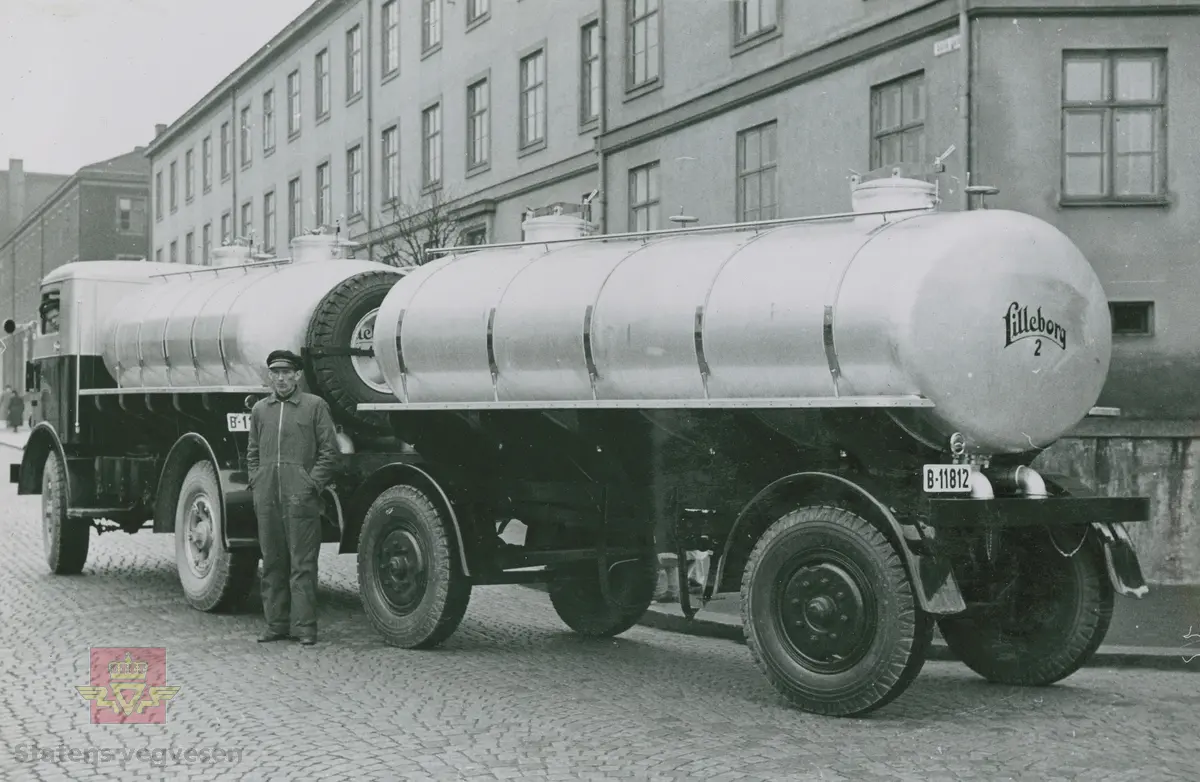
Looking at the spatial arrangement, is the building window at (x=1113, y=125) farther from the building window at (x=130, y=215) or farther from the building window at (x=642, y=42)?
the building window at (x=130, y=215)

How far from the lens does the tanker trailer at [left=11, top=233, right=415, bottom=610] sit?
11.1 meters

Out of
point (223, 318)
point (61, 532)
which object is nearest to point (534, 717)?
point (223, 318)

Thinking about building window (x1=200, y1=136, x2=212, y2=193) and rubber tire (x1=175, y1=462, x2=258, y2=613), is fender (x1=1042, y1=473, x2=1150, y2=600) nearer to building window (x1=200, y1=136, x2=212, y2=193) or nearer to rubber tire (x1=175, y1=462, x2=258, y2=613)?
rubber tire (x1=175, y1=462, x2=258, y2=613)

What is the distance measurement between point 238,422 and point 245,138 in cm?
3718

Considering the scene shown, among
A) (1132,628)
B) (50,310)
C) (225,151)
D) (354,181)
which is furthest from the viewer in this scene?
(225,151)

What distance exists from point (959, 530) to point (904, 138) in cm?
1019

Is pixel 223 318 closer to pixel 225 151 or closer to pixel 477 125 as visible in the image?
pixel 477 125

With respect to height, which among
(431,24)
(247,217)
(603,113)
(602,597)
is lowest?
(602,597)

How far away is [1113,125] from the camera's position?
15656 millimetres

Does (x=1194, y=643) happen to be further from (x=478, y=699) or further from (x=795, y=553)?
(x=478, y=699)

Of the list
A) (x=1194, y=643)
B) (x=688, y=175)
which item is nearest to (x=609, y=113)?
(x=688, y=175)

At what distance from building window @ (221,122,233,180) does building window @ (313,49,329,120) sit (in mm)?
9134

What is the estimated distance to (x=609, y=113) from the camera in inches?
939

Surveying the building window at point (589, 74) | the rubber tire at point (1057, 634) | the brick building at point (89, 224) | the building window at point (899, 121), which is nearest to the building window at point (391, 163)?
the building window at point (589, 74)
